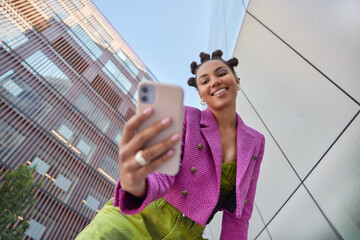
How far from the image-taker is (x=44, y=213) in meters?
13.9

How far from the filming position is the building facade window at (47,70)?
1580 centimetres

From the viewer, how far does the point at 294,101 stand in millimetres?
1976

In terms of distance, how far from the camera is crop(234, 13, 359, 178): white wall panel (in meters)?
1.55

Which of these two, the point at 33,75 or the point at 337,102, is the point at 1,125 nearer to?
the point at 33,75

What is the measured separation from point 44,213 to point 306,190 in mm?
17401

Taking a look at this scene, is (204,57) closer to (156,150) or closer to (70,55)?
(156,150)

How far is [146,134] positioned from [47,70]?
20.3 m

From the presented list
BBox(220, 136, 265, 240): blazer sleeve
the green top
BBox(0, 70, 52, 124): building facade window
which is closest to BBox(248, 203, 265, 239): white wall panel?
BBox(220, 136, 265, 240): blazer sleeve

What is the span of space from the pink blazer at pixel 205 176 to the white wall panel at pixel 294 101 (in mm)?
551

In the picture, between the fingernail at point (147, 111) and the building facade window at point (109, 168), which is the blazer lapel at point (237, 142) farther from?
the building facade window at point (109, 168)

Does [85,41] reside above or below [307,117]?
above

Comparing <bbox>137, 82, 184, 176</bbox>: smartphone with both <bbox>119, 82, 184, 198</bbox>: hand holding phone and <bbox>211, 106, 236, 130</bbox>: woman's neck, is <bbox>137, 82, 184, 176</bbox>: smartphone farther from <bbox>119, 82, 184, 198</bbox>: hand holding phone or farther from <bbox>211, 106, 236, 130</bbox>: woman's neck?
<bbox>211, 106, 236, 130</bbox>: woman's neck

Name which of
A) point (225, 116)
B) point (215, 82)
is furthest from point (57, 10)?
point (225, 116)

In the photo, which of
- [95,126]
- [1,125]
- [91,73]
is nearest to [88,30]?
[91,73]
